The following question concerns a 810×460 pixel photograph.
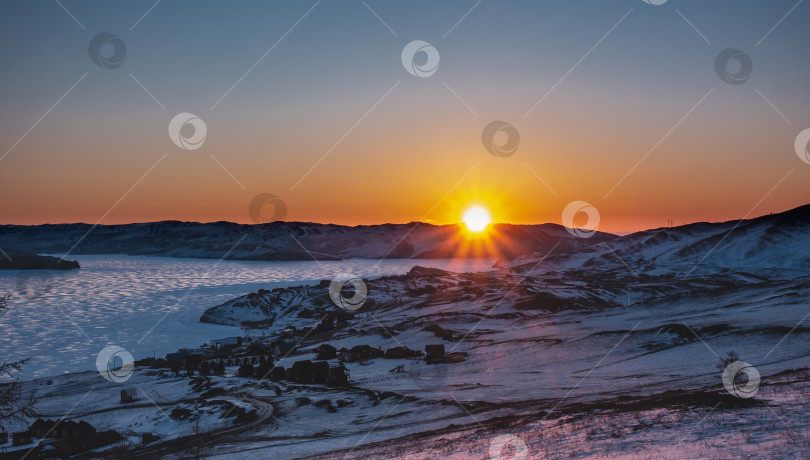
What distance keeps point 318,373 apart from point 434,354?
10.7 metres

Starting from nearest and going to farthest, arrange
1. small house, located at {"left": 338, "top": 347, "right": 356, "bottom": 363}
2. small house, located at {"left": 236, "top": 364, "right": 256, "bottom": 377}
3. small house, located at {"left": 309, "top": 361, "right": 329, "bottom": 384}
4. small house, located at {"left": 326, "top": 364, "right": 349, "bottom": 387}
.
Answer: small house, located at {"left": 326, "top": 364, "right": 349, "bottom": 387} < small house, located at {"left": 309, "top": 361, "right": 329, "bottom": 384} < small house, located at {"left": 236, "top": 364, "right": 256, "bottom": 377} < small house, located at {"left": 338, "top": 347, "right": 356, "bottom": 363}

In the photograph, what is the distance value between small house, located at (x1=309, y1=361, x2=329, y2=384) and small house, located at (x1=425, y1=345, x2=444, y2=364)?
9.05m

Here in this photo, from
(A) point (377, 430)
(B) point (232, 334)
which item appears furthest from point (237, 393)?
(B) point (232, 334)

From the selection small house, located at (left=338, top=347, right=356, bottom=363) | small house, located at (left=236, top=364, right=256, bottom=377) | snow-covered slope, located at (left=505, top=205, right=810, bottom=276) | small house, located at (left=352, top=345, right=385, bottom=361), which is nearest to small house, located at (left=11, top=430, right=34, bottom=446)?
small house, located at (left=236, top=364, right=256, bottom=377)

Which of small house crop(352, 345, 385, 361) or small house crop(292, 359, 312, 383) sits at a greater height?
small house crop(352, 345, 385, 361)

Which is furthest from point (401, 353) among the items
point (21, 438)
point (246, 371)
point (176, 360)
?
point (21, 438)

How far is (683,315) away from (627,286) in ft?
139

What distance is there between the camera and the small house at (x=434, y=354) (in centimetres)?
4935

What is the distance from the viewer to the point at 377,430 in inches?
1137

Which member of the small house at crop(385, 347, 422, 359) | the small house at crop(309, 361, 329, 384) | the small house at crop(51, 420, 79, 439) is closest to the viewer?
the small house at crop(51, 420, 79, 439)

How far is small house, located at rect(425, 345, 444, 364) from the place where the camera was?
162ft

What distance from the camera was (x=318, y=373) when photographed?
44.5 meters

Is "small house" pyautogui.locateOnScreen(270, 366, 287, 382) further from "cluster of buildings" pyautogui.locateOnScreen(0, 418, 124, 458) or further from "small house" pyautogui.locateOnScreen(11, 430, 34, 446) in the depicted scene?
"small house" pyautogui.locateOnScreen(11, 430, 34, 446)

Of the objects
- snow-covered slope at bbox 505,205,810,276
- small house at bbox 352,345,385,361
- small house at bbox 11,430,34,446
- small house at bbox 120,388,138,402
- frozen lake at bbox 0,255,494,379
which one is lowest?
small house at bbox 11,430,34,446
